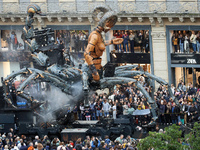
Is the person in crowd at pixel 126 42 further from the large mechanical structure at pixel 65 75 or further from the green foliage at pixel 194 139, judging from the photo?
the green foliage at pixel 194 139

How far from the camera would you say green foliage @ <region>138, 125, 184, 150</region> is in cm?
1892

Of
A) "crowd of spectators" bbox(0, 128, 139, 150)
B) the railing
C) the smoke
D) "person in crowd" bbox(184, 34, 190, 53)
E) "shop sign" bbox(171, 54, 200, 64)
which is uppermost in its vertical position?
the railing

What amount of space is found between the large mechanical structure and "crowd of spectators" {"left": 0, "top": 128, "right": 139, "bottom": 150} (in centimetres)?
176

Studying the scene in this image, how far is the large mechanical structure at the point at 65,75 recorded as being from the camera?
95.9ft

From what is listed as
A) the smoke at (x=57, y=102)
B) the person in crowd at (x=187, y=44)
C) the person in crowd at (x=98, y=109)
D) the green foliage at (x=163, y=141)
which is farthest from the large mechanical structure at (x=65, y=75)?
the person in crowd at (x=187, y=44)

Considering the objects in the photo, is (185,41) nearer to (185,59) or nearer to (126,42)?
(185,59)

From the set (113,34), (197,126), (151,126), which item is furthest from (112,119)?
(113,34)

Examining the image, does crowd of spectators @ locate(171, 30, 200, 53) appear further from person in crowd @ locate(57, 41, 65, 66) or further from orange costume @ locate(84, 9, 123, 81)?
orange costume @ locate(84, 9, 123, 81)

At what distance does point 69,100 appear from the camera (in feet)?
100

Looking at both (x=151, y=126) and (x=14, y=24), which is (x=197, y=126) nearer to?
(x=151, y=126)

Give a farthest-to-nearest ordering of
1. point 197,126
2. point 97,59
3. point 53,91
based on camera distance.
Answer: point 53,91, point 97,59, point 197,126

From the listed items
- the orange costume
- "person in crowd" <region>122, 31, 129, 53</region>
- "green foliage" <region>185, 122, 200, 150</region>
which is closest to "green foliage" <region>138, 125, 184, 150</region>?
"green foliage" <region>185, 122, 200, 150</region>

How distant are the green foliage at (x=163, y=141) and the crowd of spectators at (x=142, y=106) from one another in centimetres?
1192

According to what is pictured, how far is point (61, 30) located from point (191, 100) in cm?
1374
